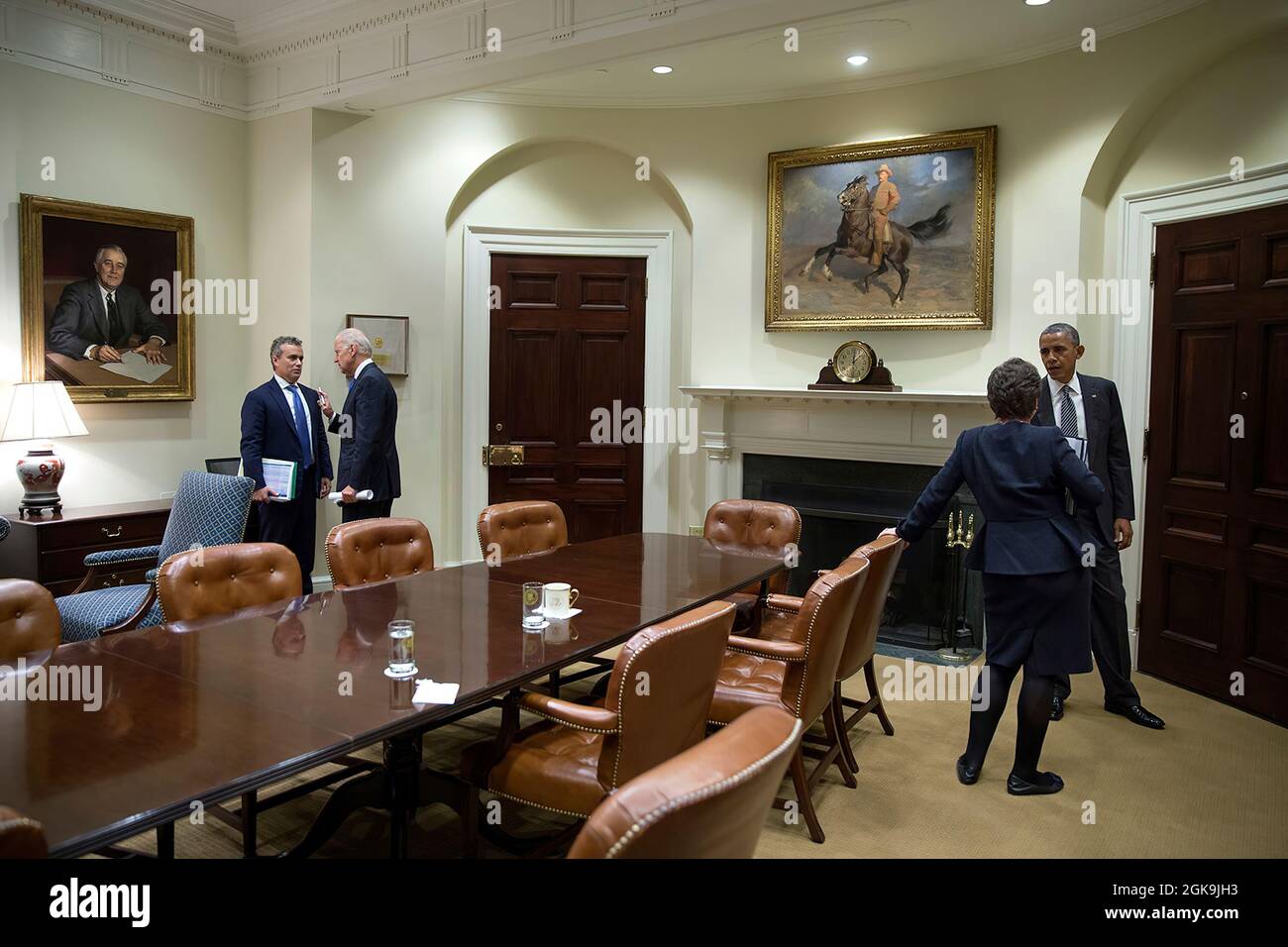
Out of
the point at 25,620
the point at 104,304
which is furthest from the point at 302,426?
the point at 25,620

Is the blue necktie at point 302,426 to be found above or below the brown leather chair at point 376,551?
above

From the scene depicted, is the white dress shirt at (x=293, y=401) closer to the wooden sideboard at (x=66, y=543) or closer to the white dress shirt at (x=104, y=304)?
the wooden sideboard at (x=66, y=543)

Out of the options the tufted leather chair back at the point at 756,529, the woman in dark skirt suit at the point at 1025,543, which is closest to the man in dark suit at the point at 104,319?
the tufted leather chair back at the point at 756,529

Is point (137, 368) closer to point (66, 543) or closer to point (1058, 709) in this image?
point (66, 543)

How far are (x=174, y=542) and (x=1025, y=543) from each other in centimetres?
377

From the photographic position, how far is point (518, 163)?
659 cm

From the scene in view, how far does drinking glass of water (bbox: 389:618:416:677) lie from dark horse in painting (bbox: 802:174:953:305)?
13.8 feet

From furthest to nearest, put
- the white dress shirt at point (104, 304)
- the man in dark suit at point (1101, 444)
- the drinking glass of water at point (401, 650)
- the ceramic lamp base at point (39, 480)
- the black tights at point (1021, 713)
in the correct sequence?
the white dress shirt at point (104, 304) < the ceramic lamp base at point (39, 480) < the man in dark suit at point (1101, 444) < the black tights at point (1021, 713) < the drinking glass of water at point (401, 650)

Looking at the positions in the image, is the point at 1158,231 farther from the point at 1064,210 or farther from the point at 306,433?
the point at 306,433

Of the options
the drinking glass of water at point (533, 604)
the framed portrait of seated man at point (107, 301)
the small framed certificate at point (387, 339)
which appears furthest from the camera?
the small framed certificate at point (387, 339)

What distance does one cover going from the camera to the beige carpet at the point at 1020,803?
Answer: 120 inches

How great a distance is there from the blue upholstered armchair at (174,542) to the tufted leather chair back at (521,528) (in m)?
1.17
